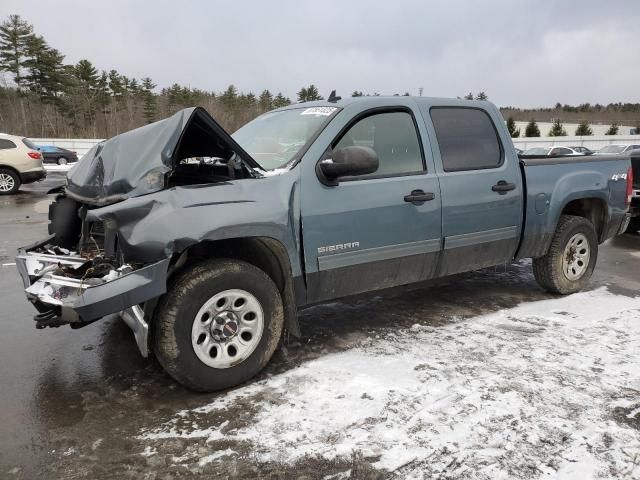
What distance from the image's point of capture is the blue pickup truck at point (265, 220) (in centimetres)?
286

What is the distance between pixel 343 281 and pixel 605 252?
5.92 m

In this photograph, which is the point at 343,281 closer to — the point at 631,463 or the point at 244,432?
the point at 244,432

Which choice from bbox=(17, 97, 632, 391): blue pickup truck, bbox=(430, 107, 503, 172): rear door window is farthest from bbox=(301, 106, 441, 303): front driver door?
bbox=(430, 107, 503, 172): rear door window

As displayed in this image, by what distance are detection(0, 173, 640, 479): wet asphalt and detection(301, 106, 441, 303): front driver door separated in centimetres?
44

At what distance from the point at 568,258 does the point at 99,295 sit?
14.8ft

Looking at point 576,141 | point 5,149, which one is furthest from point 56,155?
point 576,141

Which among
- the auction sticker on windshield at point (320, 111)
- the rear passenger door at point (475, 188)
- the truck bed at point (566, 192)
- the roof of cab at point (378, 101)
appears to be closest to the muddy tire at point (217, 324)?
the auction sticker on windshield at point (320, 111)

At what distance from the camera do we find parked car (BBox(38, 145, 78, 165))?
29084 mm

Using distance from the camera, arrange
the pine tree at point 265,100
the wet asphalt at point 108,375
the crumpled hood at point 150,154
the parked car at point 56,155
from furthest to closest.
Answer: the pine tree at point 265,100 < the parked car at point 56,155 < the crumpled hood at point 150,154 < the wet asphalt at point 108,375

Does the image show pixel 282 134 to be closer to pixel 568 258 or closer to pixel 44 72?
pixel 568 258

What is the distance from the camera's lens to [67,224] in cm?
379

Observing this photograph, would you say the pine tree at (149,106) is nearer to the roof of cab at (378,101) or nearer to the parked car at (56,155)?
the parked car at (56,155)

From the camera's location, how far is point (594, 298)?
5.05 metres

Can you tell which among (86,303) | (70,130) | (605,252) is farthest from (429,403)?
(70,130)
